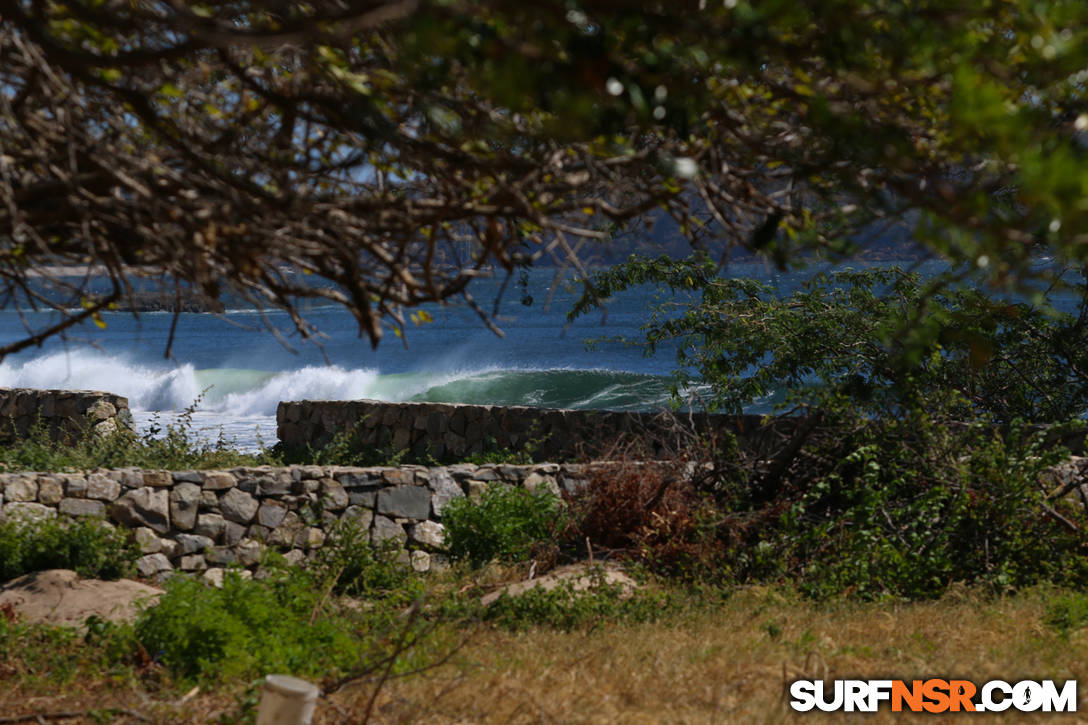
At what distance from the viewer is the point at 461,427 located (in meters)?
13.7

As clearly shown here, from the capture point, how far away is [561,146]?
369 cm

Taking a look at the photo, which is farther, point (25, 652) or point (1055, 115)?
point (25, 652)

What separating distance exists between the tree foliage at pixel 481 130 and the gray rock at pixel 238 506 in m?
5.24

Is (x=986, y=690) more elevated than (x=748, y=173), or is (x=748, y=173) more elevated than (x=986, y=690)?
(x=748, y=173)

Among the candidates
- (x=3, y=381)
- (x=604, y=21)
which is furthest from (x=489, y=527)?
(x=3, y=381)

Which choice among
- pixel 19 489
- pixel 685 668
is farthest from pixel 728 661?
pixel 19 489

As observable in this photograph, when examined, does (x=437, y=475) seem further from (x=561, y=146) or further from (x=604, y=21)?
(x=604, y=21)

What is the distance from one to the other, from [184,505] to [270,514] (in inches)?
29.7

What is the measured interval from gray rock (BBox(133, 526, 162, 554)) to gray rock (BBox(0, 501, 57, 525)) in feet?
2.22

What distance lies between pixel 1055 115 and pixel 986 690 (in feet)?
9.74

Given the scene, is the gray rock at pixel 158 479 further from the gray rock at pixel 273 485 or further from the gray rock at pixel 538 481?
the gray rock at pixel 538 481

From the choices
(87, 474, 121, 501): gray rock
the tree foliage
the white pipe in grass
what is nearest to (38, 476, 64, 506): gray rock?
(87, 474, 121, 501): gray rock

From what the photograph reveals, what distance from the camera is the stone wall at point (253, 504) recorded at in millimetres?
8484

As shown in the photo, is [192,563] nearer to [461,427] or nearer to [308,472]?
[308,472]
